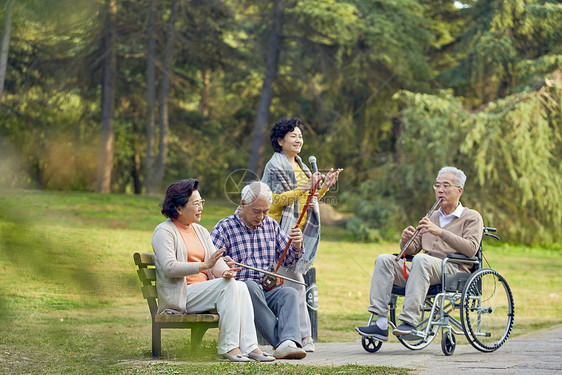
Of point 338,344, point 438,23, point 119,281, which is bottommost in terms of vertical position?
point 338,344

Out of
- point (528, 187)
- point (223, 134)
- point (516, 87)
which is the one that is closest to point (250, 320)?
point (528, 187)

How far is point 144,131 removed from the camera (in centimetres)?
2186

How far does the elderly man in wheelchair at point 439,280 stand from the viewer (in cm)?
460

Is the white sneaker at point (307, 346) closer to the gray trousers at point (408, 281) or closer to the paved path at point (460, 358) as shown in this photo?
the paved path at point (460, 358)

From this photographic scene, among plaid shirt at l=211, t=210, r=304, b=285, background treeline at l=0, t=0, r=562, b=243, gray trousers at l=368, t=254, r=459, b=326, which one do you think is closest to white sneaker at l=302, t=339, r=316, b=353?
gray trousers at l=368, t=254, r=459, b=326

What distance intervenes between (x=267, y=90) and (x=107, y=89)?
1928 centimetres

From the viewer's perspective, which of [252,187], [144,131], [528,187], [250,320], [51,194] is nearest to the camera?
[51,194]

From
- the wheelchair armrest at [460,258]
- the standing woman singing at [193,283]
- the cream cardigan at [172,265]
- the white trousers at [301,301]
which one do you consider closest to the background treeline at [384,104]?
the white trousers at [301,301]

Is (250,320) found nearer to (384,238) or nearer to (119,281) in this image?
(119,281)

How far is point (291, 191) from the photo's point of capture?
490cm

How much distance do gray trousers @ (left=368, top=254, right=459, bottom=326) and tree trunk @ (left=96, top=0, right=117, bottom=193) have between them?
136 inches

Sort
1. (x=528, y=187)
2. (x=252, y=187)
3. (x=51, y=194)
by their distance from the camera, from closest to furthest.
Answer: (x=51, y=194), (x=252, y=187), (x=528, y=187)

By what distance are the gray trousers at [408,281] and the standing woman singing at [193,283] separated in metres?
1.00

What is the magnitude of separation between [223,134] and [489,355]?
19.8 meters
